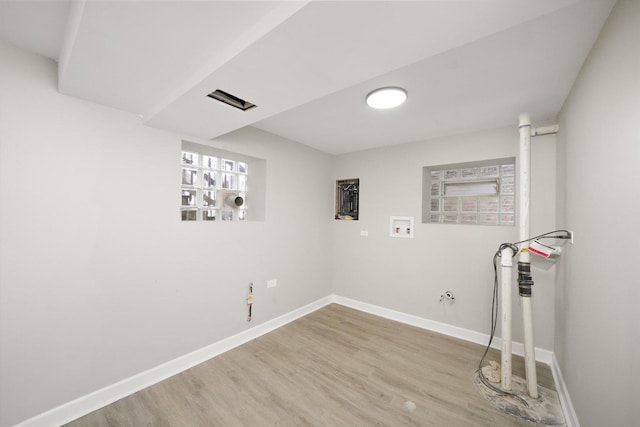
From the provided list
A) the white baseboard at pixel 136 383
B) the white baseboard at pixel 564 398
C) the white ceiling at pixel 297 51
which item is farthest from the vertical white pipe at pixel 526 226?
the white baseboard at pixel 136 383

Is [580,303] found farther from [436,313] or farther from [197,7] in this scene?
[197,7]

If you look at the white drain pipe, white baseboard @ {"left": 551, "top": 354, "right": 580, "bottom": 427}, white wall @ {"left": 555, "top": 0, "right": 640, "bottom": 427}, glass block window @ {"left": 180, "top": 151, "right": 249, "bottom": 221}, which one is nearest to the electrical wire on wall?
the white drain pipe

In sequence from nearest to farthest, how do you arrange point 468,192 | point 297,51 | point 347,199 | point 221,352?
point 297,51
point 221,352
point 468,192
point 347,199

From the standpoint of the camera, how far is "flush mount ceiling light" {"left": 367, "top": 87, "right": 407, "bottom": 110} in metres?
1.79

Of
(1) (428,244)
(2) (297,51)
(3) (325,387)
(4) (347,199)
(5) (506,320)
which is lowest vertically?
(3) (325,387)

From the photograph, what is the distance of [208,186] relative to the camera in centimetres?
257

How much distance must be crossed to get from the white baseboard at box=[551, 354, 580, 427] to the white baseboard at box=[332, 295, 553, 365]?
6.1 inches

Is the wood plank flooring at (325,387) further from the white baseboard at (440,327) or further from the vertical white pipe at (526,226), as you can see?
the vertical white pipe at (526,226)

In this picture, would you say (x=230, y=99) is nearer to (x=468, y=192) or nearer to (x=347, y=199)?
(x=347, y=199)

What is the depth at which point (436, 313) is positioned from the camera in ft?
9.60

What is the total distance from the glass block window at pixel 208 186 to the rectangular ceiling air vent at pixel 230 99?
1056 mm

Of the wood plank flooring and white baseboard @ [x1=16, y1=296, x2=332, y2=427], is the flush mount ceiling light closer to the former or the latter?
the wood plank flooring

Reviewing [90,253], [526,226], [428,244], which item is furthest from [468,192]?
[90,253]

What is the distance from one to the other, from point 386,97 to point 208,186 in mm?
1994
